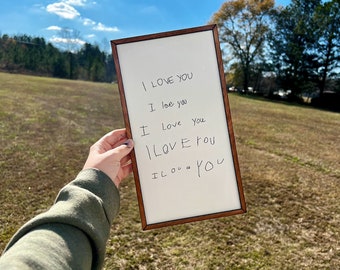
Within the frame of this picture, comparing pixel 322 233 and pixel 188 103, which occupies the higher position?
pixel 188 103

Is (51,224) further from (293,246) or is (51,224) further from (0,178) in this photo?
(0,178)

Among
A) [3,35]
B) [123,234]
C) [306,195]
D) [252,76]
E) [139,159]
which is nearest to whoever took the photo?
[139,159]

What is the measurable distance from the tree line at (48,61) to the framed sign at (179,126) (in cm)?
3341

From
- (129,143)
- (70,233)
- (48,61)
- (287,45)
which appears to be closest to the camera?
(70,233)

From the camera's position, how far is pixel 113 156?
44.7 inches

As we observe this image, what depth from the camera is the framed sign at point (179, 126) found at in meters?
1.28

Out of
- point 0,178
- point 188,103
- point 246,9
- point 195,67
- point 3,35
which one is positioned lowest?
point 0,178

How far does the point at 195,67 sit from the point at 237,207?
25.2 inches

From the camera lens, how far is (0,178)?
3766mm

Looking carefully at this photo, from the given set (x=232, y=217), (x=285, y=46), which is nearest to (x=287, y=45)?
(x=285, y=46)

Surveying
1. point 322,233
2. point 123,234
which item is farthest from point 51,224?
point 322,233

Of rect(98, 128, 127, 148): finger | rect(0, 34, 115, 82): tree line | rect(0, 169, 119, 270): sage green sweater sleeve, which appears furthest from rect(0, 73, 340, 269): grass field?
rect(0, 34, 115, 82): tree line

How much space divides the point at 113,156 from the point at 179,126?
34cm

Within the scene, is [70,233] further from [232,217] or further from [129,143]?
[232,217]
